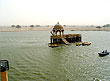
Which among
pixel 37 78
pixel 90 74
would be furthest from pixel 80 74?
pixel 37 78

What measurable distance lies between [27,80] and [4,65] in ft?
20.8

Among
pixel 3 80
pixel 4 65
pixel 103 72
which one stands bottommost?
pixel 103 72

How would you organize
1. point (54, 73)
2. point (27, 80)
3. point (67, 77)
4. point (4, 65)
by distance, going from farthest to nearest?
point (54, 73), point (67, 77), point (27, 80), point (4, 65)

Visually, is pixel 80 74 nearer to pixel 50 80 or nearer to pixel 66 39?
pixel 50 80

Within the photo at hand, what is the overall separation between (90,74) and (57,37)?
30.6 metres

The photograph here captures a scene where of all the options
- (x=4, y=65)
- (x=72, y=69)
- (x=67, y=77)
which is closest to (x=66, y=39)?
(x=72, y=69)

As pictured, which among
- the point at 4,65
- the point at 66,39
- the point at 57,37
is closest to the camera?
the point at 4,65

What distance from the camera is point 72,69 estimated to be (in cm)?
2091

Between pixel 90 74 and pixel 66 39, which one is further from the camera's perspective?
pixel 66 39

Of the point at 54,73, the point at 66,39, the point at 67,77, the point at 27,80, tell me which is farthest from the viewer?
the point at 66,39

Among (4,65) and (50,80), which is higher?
(4,65)

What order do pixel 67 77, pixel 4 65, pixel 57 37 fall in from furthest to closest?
pixel 57 37 < pixel 67 77 < pixel 4 65

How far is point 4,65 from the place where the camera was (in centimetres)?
1091

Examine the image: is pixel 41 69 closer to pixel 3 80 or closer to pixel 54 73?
pixel 54 73
